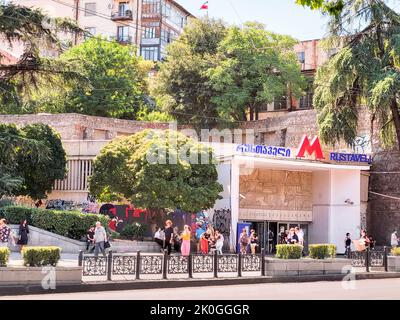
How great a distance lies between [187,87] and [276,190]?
18255 millimetres

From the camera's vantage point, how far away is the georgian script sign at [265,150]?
32.4 metres

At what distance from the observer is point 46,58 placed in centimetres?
2323

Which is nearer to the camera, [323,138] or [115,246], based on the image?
[115,246]

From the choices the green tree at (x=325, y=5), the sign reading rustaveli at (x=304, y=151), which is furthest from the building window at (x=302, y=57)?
A: the green tree at (x=325, y=5)

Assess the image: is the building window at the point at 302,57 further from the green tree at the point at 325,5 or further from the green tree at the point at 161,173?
the green tree at the point at 325,5

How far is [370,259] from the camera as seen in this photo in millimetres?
24547

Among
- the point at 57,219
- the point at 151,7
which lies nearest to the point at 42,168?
the point at 57,219

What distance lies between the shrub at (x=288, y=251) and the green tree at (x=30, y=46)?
951cm

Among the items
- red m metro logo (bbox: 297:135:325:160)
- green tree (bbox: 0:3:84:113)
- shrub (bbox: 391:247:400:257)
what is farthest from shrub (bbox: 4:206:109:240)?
shrub (bbox: 391:247:400:257)

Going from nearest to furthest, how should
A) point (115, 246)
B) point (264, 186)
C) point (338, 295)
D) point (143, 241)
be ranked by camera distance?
point (338, 295)
point (115, 246)
point (143, 241)
point (264, 186)

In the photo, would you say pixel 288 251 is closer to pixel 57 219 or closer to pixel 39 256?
pixel 39 256
